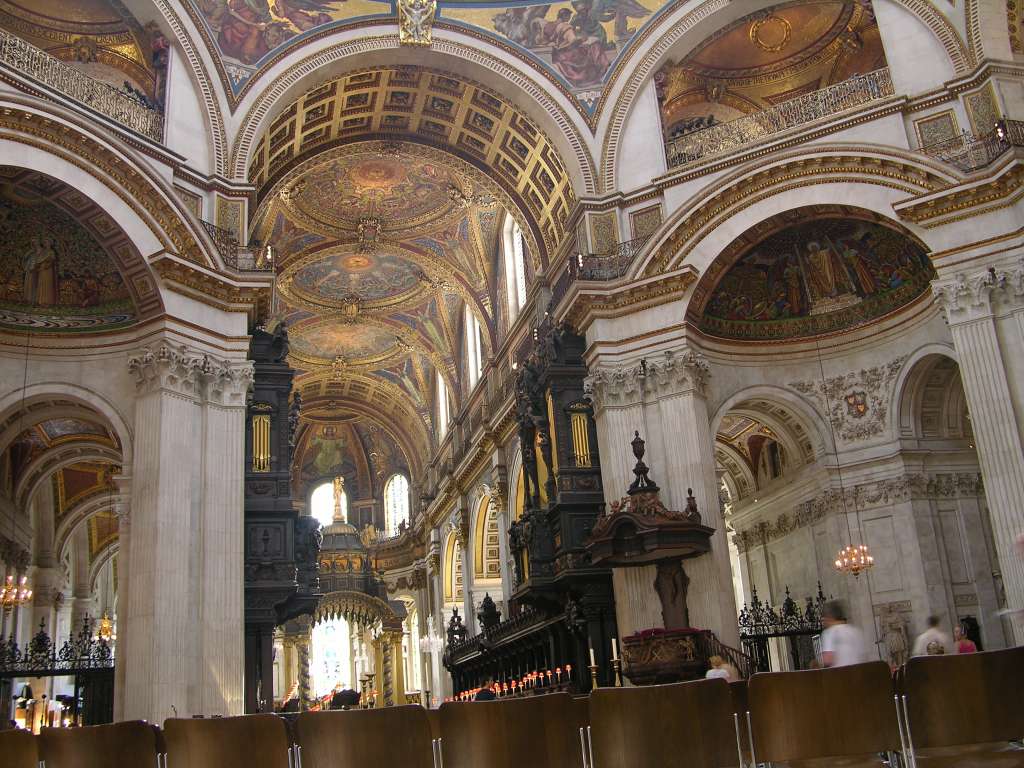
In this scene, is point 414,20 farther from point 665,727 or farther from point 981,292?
point 665,727

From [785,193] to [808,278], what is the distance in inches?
101

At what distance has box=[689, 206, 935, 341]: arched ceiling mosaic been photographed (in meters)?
18.2

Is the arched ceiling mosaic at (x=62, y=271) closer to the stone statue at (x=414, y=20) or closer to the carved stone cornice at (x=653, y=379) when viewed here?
the stone statue at (x=414, y=20)

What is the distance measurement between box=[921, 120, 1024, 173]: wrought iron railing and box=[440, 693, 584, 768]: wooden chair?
13.2 meters

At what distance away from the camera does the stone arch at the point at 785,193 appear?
1653 cm

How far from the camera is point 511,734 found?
572 centimetres

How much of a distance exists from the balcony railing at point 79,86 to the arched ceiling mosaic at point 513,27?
2.20m

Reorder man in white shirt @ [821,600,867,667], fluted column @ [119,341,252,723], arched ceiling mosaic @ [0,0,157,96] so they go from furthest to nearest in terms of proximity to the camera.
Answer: arched ceiling mosaic @ [0,0,157,96], fluted column @ [119,341,252,723], man in white shirt @ [821,600,867,667]

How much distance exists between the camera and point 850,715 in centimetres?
566

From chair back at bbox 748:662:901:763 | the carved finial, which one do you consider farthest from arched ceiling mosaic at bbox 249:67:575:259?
chair back at bbox 748:662:901:763

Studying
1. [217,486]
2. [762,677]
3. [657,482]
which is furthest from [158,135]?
[762,677]

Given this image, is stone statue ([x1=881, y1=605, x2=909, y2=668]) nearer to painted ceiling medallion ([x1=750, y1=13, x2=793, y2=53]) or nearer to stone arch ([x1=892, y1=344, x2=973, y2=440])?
stone arch ([x1=892, y1=344, x2=973, y2=440])

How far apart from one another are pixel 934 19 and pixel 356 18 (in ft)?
36.1

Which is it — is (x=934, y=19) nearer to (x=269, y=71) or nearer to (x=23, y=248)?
(x=269, y=71)
